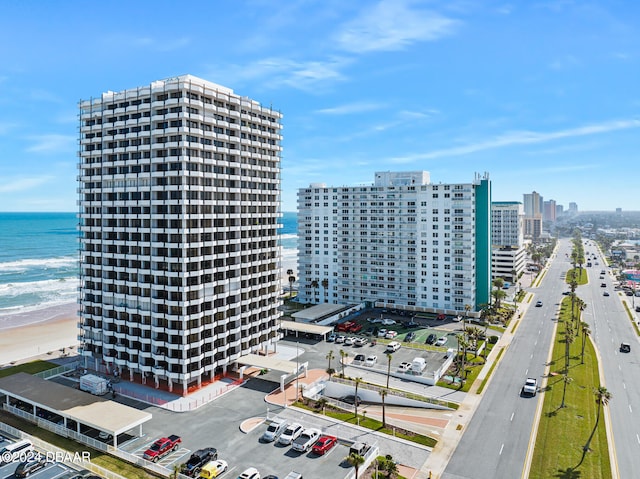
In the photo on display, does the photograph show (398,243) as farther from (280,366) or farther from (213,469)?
(213,469)

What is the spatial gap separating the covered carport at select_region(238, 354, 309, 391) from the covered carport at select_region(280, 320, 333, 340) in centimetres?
2152

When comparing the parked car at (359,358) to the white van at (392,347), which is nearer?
the parked car at (359,358)

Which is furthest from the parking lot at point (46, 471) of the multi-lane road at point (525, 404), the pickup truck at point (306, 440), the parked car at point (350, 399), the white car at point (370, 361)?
the white car at point (370, 361)

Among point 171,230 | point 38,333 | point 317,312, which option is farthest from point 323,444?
point 38,333

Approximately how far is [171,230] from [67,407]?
89.7 ft

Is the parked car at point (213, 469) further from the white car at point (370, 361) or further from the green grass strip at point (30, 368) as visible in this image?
the green grass strip at point (30, 368)

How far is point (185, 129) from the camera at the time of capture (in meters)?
67.7

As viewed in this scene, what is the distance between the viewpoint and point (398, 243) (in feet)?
434

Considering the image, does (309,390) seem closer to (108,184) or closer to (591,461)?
(591,461)

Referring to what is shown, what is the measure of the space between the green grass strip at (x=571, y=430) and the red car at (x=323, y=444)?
22.0m

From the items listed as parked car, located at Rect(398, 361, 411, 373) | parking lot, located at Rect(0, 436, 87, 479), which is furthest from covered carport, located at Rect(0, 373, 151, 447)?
parked car, located at Rect(398, 361, 411, 373)

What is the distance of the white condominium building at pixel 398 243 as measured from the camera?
12294cm

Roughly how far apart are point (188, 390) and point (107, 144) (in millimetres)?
43233

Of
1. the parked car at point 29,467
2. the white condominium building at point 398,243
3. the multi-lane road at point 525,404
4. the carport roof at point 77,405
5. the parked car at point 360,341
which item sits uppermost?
the white condominium building at point 398,243
